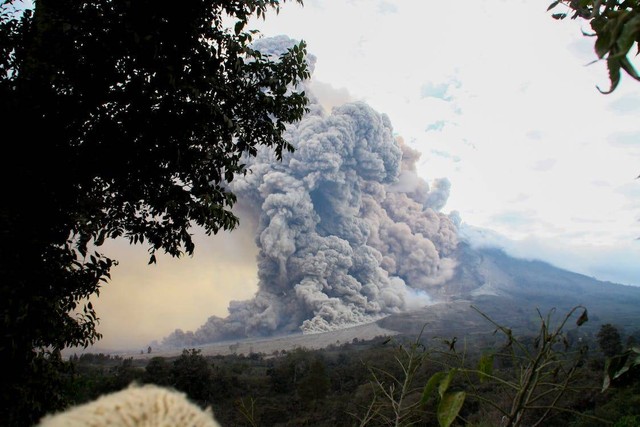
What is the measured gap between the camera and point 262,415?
790 inches

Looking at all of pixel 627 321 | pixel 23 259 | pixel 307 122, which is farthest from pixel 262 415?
pixel 627 321

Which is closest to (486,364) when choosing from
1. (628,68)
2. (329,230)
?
(628,68)

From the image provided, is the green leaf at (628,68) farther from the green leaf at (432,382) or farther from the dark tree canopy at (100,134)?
the dark tree canopy at (100,134)

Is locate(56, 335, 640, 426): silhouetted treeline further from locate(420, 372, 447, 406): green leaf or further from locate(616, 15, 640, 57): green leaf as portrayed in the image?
locate(616, 15, 640, 57): green leaf

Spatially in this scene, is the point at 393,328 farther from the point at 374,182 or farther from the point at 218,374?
the point at 218,374

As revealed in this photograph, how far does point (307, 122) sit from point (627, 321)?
201 feet

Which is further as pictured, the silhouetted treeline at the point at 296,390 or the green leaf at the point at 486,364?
the silhouetted treeline at the point at 296,390

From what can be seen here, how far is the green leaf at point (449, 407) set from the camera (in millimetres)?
913

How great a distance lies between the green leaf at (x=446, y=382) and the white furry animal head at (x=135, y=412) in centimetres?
53

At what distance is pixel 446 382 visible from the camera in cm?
94

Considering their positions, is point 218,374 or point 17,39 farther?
point 218,374

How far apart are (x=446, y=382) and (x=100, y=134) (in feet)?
14.4

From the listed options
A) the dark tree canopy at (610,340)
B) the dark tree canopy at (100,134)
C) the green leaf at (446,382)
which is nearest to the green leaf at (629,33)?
the green leaf at (446,382)

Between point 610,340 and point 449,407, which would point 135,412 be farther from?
point 610,340
